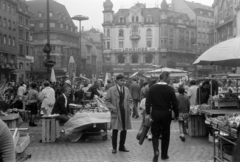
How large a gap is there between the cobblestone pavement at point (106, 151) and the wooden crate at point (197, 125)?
0.26m

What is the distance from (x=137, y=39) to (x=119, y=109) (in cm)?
7576

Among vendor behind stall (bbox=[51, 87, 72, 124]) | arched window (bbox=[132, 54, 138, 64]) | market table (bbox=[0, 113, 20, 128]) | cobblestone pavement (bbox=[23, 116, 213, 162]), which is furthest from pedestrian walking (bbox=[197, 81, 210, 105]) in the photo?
arched window (bbox=[132, 54, 138, 64])

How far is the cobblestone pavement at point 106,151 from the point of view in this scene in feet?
26.9

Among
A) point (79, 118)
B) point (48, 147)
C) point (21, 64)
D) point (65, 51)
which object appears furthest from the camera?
point (65, 51)

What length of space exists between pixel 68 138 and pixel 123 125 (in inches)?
109

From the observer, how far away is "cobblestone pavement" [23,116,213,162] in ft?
26.9

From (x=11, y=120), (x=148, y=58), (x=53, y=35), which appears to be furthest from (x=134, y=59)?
(x=11, y=120)

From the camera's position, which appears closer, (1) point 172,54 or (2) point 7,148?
(2) point 7,148

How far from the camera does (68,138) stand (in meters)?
11.0

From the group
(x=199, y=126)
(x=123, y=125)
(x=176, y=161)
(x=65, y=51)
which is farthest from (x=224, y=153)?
(x=65, y=51)

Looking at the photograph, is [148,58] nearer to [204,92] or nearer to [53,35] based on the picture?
[53,35]

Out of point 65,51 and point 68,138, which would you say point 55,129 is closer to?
point 68,138

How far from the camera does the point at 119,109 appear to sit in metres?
8.82

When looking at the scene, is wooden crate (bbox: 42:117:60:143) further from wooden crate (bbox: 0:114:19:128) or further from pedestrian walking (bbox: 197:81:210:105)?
pedestrian walking (bbox: 197:81:210:105)
